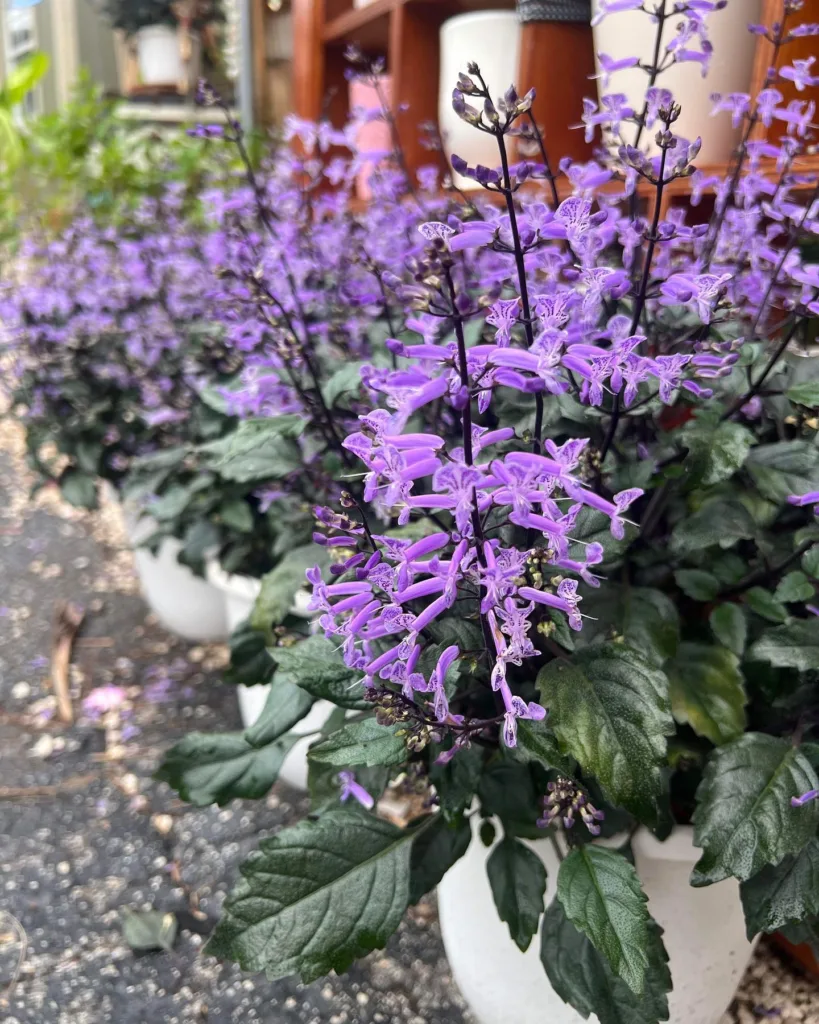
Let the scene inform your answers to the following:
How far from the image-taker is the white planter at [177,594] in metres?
1.79

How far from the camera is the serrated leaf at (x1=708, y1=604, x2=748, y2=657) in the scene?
76 centimetres

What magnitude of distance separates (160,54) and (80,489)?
2.58m

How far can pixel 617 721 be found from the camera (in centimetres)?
59

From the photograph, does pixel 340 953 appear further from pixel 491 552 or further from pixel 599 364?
pixel 599 364

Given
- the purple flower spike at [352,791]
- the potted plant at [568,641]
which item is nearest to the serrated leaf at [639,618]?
the potted plant at [568,641]

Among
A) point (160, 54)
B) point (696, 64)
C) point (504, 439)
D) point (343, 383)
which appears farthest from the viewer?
point (160, 54)

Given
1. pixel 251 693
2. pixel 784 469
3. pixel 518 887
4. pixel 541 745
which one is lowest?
pixel 251 693

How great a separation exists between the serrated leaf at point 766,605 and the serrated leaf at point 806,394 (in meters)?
0.17

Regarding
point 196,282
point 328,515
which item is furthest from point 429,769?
point 196,282

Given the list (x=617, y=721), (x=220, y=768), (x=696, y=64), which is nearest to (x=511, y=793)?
(x=617, y=721)

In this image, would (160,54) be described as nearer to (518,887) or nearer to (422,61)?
(422,61)

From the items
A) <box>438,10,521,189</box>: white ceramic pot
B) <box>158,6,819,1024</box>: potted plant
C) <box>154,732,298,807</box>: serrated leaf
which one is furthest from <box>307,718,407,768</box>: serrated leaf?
<box>438,10,521,189</box>: white ceramic pot

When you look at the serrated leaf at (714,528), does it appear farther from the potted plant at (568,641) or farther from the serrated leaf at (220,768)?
the serrated leaf at (220,768)

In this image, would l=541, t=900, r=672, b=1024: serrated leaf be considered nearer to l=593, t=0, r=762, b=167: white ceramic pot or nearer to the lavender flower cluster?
the lavender flower cluster
